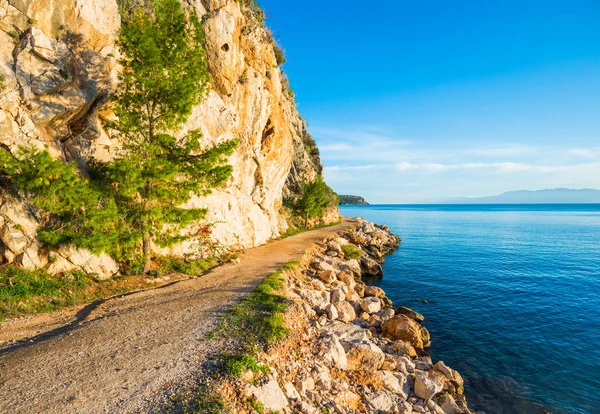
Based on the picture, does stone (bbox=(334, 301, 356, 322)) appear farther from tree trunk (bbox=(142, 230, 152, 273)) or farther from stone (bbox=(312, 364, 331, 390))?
tree trunk (bbox=(142, 230, 152, 273))

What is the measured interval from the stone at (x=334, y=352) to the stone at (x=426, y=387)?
3081mm

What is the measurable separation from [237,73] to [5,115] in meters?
19.4

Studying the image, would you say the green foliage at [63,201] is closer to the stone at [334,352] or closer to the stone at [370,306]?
the stone at [334,352]

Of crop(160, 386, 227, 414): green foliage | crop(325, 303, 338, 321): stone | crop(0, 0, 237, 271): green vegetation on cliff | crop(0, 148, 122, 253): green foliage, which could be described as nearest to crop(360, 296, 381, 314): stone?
crop(325, 303, 338, 321): stone

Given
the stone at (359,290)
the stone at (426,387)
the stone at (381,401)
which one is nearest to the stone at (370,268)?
the stone at (359,290)

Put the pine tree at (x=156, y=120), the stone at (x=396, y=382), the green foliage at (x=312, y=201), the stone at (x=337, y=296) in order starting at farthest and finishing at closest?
the green foliage at (x=312, y=201) < the stone at (x=337, y=296) < the pine tree at (x=156, y=120) < the stone at (x=396, y=382)

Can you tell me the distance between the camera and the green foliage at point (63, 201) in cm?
1191

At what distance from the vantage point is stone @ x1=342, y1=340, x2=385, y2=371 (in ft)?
36.7

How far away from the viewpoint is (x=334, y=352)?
10844 mm

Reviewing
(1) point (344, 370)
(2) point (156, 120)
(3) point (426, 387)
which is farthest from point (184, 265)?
(3) point (426, 387)

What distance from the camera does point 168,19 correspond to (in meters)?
15.5

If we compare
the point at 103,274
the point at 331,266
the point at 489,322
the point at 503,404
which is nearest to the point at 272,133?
the point at 331,266

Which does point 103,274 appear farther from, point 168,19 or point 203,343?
point 168,19

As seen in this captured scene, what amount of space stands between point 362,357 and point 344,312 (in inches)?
174
